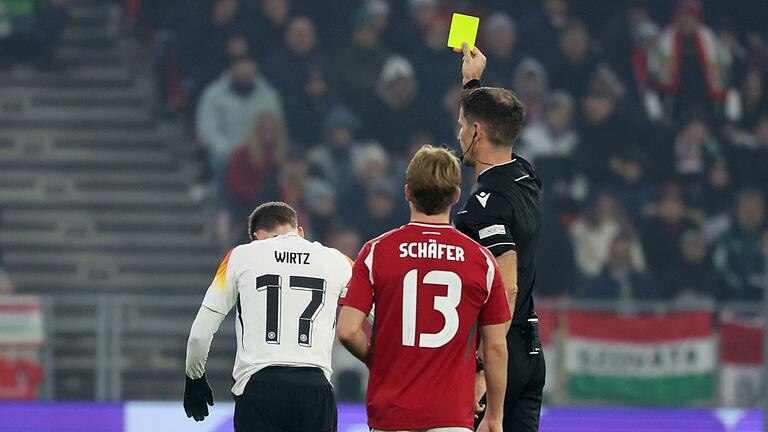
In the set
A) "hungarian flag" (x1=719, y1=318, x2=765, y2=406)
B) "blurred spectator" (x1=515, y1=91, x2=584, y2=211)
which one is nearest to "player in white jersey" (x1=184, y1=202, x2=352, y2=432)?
"hungarian flag" (x1=719, y1=318, x2=765, y2=406)

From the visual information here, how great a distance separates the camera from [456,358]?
16.1 feet

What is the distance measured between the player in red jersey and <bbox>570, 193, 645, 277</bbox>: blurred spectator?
30.0 feet

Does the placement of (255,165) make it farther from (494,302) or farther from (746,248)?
(494,302)

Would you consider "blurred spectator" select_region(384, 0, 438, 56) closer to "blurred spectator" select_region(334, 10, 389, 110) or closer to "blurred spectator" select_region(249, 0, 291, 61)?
"blurred spectator" select_region(334, 10, 389, 110)

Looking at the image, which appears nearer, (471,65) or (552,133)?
(471,65)

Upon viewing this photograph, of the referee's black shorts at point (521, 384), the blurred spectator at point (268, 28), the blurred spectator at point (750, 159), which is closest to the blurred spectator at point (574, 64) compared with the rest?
the blurred spectator at point (750, 159)

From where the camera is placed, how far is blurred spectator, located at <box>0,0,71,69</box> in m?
15.5

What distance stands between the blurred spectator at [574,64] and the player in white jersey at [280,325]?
374 inches

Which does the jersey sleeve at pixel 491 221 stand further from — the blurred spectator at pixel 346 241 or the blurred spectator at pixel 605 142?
the blurred spectator at pixel 605 142

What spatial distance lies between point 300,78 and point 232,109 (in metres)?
0.78

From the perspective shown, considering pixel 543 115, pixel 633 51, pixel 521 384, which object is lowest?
pixel 521 384

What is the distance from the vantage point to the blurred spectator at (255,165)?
14.6 meters

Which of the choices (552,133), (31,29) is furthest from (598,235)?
(31,29)

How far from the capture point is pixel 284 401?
19.8 feet
